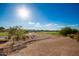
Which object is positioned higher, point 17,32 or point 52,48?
point 17,32

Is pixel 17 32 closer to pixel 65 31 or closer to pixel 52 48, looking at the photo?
pixel 52 48

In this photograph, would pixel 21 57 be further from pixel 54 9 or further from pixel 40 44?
pixel 54 9

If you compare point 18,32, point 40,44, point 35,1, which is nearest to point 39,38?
point 40,44

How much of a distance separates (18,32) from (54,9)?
493mm

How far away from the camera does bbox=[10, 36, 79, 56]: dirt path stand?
2.68m

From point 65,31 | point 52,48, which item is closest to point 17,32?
point 52,48

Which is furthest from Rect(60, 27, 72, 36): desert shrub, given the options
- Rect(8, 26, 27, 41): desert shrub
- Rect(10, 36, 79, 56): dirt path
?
Rect(8, 26, 27, 41): desert shrub

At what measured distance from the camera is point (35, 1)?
8.82ft

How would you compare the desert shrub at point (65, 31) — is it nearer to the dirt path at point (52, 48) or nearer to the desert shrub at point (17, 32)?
the dirt path at point (52, 48)

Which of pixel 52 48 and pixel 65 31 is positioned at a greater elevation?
pixel 65 31

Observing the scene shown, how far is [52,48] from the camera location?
8.86 ft

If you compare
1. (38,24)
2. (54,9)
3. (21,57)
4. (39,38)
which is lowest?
(21,57)

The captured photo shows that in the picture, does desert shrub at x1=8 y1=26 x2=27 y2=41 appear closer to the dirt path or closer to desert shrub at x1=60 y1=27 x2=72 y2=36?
the dirt path

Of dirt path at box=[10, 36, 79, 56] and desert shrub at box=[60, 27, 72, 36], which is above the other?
desert shrub at box=[60, 27, 72, 36]
